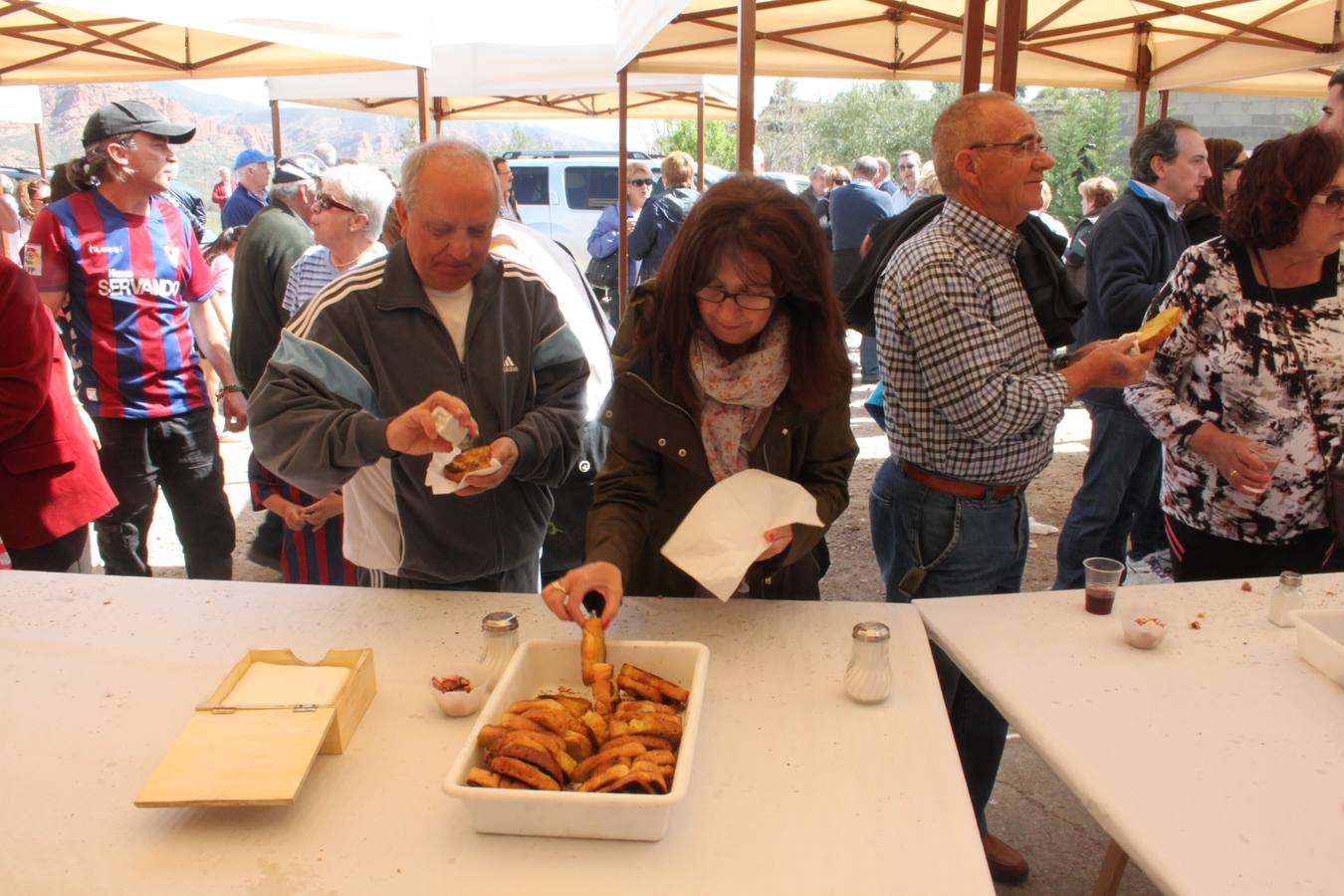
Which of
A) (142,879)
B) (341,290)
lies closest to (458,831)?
(142,879)

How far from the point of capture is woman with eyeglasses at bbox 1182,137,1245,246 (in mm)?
3867

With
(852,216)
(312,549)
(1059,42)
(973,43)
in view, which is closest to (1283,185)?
(973,43)

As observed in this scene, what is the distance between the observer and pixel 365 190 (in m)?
3.08

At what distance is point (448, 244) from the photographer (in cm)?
189

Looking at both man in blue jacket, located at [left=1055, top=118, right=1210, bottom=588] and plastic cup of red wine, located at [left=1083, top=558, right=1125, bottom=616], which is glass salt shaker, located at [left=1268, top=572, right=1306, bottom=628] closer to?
plastic cup of red wine, located at [left=1083, top=558, right=1125, bottom=616]

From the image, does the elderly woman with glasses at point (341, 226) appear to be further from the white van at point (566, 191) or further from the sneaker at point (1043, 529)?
the white van at point (566, 191)

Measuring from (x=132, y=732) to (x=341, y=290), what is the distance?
2.85ft

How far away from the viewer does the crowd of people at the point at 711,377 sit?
5.75 ft

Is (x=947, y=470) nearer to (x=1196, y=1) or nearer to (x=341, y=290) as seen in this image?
(x=341, y=290)

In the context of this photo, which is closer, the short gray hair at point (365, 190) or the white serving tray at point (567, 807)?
the white serving tray at point (567, 807)

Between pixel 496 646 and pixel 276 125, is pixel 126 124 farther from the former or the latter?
pixel 276 125

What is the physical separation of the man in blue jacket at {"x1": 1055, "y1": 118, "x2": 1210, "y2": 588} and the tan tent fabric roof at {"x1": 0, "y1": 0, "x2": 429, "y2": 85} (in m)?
3.13

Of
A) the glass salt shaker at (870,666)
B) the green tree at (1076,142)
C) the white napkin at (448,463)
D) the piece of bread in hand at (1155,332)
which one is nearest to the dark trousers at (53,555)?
the white napkin at (448,463)

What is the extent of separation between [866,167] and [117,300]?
249 inches
